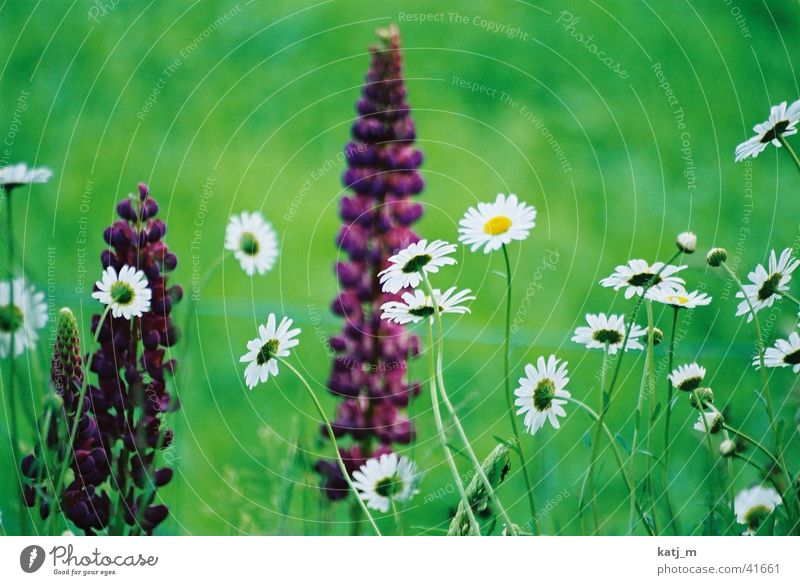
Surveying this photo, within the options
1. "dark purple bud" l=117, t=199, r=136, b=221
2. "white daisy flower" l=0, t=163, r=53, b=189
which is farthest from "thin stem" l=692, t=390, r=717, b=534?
"white daisy flower" l=0, t=163, r=53, b=189

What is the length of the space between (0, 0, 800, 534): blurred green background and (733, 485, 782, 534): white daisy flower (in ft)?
0.09

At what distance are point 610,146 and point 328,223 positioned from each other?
0.79ft

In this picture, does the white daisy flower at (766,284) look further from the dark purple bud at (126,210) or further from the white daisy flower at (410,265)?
the dark purple bud at (126,210)

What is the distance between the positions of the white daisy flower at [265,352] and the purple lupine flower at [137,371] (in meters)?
0.06

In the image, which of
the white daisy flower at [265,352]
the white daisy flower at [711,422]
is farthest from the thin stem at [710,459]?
the white daisy flower at [265,352]

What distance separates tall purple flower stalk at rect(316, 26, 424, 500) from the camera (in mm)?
622

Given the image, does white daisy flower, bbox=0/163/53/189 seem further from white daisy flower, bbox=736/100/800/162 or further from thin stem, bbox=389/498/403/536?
white daisy flower, bbox=736/100/800/162

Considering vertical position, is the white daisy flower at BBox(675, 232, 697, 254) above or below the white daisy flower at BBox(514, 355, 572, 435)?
above

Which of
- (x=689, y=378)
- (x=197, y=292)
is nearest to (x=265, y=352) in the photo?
(x=197, y=292)

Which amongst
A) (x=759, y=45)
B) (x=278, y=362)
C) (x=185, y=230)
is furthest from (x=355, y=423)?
(x=759, y=45)

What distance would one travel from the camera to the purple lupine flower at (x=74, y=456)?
1.89 ft

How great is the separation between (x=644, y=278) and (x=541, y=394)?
107 millimetres

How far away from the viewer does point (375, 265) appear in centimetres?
63

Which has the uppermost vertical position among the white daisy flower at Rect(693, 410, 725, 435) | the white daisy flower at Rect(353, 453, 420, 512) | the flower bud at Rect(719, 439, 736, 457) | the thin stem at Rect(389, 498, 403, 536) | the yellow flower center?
the yellow flower center
